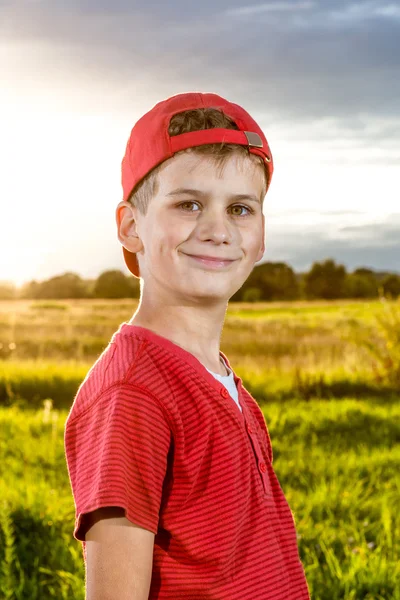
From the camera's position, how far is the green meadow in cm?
342

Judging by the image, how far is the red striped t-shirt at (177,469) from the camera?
158cm

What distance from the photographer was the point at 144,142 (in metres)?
1.85

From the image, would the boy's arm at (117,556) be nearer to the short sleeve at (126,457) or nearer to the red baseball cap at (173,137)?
the short sleeve at (126,457)

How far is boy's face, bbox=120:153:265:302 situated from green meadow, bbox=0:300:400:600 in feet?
5.10

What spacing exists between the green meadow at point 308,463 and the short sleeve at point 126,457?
1.45m

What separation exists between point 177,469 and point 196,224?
529 mm

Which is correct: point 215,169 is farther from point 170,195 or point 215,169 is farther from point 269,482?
point 269,482

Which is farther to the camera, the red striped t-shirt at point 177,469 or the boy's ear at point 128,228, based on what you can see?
the boy's ear at point 128,228

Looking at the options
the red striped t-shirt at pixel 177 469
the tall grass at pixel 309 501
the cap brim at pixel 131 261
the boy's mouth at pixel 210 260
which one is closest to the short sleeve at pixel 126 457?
the red striped t-shirt at pixel 177 469

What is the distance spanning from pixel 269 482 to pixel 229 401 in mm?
248

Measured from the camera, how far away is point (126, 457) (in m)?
1.57

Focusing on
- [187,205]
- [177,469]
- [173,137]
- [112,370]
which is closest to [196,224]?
[187,205]

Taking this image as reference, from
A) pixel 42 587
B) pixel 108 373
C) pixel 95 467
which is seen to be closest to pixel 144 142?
pixel 108 373

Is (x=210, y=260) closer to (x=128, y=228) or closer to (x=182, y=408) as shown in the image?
(x=128, y=228)
